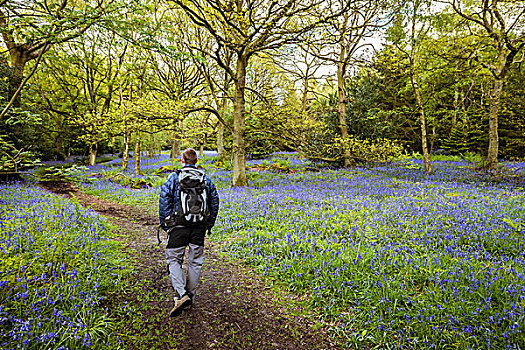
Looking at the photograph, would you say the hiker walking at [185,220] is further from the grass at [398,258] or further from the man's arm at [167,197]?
the grass at [398,258]

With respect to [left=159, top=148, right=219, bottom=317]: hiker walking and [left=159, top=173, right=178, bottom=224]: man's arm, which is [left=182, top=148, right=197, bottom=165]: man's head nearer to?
[left=159, top=148, right=219, bottom=317]: hiker walking

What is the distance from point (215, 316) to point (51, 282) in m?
2.41

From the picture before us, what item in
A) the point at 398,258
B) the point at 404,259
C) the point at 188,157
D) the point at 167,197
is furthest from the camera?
the point at 398,258

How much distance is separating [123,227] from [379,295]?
7.34 m

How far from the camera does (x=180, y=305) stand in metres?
3.71

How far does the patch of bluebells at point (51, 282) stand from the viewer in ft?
8.85

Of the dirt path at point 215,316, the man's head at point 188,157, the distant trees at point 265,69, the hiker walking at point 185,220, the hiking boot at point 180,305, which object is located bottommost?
the dirt path at point 215,316

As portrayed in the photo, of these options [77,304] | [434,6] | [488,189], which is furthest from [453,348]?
[434,6]

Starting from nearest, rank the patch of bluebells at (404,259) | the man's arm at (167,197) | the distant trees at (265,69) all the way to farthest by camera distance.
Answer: the patch of bluebells at (404,259), the man's arm at (167,197), the distant trees at (265,69)

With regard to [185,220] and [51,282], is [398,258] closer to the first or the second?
[185,220]

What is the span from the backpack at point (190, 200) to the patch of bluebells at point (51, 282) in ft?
5.39

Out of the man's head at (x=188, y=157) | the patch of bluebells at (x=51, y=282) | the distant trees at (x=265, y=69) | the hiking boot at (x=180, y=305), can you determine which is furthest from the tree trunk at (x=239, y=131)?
the hiking boot at (x=180, y=305)

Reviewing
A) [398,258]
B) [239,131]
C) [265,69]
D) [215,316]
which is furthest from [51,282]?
[265,69]

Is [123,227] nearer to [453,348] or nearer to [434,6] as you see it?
[453,348]
